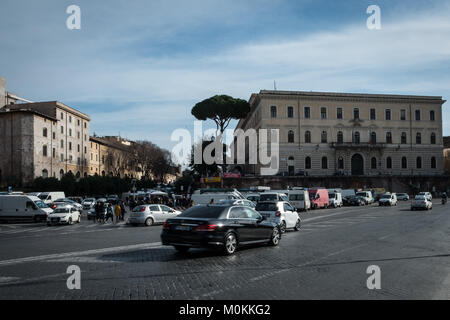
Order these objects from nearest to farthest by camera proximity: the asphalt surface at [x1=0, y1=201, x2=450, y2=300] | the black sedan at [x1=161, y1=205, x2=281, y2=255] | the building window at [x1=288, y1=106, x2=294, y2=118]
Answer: the asphalt surface at [x1=0, y1=201, x2=450, y2=300] < the black sedan at [x1=161, y1=205, x2=281, y2=255] < the building window at [x1=288, y1=106, x2=294, y2=118]

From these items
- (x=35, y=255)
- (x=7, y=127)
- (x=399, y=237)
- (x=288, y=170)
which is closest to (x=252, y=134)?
(x=288, y=170)

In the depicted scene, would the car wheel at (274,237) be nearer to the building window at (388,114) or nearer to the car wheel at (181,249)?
the car wheel at (181,249)

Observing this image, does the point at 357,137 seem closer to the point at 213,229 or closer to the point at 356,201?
the point at 356,201

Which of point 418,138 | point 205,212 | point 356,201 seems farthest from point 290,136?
point 205,212

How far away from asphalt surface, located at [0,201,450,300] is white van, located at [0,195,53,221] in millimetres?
16986

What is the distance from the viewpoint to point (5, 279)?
28.4 ft

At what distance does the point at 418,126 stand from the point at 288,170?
2716 centimetres

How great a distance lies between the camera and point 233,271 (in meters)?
9.44

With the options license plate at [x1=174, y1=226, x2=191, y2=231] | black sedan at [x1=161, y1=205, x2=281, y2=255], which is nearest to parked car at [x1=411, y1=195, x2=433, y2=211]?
black sedan at [x1=161, y1=205, x2=281, y2=255]

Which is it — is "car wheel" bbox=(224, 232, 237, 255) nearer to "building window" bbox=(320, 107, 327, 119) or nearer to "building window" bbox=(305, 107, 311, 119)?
"building window" bbox=(305, 107, 311, 119)

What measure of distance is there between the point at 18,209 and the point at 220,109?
43.7m

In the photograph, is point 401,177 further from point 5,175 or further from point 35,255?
point 35,255

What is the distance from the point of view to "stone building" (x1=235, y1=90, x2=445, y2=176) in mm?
73938

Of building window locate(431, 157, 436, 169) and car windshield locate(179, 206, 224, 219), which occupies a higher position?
building window locate(431, 157, 436, 169)
